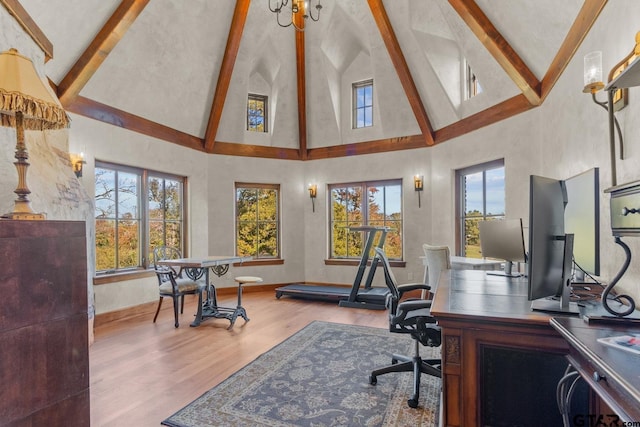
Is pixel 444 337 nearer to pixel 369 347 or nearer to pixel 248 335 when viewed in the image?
pixel 369 347

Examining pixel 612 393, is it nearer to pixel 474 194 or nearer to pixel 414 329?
pixel 414 329

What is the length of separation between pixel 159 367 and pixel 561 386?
121 inches

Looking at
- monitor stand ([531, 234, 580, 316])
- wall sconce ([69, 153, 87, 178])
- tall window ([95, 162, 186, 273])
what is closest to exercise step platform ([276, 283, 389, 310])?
tall window ([95, 162, 186, 273])

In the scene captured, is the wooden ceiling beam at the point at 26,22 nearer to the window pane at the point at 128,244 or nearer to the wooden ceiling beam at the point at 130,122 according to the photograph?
the wooden ceiling beam at the point at 130,122

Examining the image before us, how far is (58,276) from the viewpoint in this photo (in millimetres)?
1661

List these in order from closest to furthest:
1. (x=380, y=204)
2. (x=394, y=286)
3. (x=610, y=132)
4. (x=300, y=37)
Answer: (x=610, y=132) → (x=394, y=286) → (x=300, y=37) → (x=380, y=204)

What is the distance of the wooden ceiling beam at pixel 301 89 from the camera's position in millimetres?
5732

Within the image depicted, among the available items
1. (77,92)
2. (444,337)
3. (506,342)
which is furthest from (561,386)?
(77,92)

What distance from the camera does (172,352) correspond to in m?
3.44

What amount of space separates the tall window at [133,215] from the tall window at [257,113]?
1784 mm

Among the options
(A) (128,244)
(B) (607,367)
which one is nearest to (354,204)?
(A) (128,244)

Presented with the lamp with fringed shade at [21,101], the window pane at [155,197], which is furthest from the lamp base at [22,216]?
the window pane at [155,197]

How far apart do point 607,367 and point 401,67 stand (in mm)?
5249

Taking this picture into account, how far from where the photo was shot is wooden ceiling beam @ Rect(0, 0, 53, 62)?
7.40 ft
